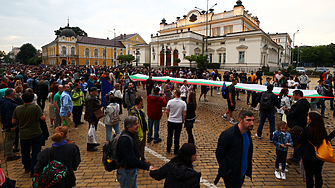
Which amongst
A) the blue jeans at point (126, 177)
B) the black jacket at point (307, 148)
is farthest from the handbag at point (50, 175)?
the black jacket at point (307, 148)

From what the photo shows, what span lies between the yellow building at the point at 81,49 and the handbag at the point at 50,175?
68.5 m

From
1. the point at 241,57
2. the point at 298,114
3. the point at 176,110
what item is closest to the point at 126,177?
the point at 176,110

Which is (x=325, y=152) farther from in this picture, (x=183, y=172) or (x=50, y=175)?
(x=50, y=175)

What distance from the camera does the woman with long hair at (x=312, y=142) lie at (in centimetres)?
353

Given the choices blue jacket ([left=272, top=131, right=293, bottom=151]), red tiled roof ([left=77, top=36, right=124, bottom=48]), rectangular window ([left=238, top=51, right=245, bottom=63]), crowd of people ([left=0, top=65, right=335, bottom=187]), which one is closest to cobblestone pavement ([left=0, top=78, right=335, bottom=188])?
crowd of people ([left=0, top=65, right=335, bottom=187])

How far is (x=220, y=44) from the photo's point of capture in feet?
132

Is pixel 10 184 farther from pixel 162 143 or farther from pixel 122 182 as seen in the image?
pixel 162 143

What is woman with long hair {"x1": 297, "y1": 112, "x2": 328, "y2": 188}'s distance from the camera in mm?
3531

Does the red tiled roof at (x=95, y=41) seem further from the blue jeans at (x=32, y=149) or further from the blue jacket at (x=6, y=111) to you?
the blue jeans at (x=32, y=149)

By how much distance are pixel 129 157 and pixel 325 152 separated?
3.66 metres

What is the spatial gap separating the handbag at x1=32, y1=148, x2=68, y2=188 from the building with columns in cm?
2504

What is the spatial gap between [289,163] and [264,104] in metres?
2.21

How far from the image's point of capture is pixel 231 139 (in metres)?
2.96

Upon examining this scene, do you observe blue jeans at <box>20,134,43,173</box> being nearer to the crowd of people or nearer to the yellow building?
the crowd of people
